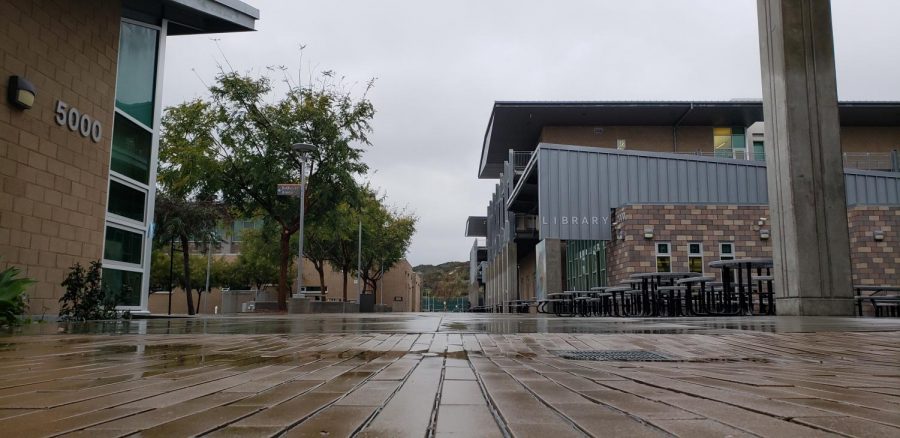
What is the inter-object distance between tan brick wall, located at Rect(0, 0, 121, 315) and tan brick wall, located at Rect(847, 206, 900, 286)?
22972 millimetres

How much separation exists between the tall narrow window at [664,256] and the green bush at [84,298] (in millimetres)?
17705

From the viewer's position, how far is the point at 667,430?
1.41 metres

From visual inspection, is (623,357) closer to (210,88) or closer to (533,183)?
(210,88)

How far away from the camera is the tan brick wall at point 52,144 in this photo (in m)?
10.3

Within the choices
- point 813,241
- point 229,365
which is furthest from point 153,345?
point 813,241

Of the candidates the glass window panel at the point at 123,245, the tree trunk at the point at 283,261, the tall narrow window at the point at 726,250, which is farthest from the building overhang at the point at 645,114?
the glass window panel at the point at 123,245

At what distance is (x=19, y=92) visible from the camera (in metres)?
10.2

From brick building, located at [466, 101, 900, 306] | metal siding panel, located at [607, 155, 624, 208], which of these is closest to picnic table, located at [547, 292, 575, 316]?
brick building, located at [466, 101, 900, 306]

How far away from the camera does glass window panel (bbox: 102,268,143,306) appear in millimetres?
13289

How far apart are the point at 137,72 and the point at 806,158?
15987 mm

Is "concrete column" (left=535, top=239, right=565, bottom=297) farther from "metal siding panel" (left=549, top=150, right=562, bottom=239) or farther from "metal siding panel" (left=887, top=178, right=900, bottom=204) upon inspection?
"metal siding panel" (left=887, top=178, right=900, bottom=204)

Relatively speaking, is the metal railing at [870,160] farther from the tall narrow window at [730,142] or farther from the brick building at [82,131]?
the brick building at [82,131]

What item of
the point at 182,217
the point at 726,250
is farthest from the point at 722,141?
the point at 182,217

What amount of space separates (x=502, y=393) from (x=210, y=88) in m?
24.9
